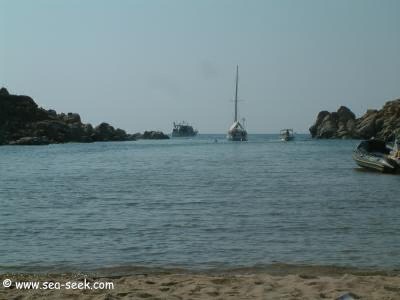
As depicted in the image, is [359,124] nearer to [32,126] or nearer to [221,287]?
[32,126]

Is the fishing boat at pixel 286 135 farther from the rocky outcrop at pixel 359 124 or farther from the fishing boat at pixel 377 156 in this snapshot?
the fishing boat at pixel 377 156

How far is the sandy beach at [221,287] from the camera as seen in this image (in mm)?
8547

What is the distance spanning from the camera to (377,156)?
143ft

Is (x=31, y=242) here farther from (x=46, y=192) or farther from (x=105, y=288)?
(x=46, y=192)

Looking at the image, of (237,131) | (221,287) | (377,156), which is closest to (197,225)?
(221,287)

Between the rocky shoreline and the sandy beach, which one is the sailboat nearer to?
the rocky shoreline

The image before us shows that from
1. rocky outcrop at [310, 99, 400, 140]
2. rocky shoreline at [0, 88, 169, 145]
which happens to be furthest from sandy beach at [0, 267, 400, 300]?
rocky shoreline at [0, 88, 169, 145]

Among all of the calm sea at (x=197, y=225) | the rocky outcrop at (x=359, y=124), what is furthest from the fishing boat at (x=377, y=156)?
the rocky outcrop at (x=359, y=124)

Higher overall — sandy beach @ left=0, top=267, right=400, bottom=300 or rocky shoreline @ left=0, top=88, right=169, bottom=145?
rocky shoreline @ left=0, top=88, right=169, bottom=145

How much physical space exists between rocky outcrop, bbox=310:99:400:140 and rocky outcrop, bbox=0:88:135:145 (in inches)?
2683

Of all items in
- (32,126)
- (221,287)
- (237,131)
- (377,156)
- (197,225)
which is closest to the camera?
(221,287)

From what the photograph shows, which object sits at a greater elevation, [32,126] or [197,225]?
[32,126]

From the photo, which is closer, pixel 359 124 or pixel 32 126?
pixel 32 126

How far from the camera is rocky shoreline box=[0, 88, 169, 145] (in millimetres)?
111581
